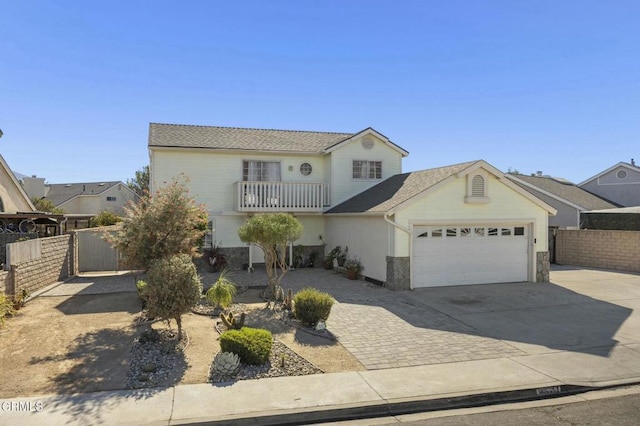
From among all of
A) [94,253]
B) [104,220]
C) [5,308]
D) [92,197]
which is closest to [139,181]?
[92,197]

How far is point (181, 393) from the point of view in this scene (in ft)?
21.0

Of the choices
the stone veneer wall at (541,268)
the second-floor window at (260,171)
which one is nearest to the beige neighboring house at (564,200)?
the stone veneer wall at (541,268)

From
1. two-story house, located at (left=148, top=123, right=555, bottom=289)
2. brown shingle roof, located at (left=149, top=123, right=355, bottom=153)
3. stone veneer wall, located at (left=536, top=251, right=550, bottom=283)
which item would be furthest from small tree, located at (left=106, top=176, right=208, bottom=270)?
stone veneer wall, located at (left=536, top=251, right=550, bottom=283)

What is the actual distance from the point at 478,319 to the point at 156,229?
8.39 m

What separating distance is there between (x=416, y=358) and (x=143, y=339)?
558cm

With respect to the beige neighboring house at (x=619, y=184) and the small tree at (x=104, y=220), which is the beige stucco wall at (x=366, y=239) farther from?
the beige neighboring house at (x=619, y=184)

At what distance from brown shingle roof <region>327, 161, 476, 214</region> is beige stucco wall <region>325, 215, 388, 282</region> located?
0.43 meters

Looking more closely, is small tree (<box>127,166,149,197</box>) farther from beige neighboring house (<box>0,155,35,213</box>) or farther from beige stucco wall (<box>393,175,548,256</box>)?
beige stucco wall (<box>393,175,548,256</box>)

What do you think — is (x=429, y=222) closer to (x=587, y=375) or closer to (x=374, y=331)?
(x=374, y=331)

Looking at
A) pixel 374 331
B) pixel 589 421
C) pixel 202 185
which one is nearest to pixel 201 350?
pixel 374 331

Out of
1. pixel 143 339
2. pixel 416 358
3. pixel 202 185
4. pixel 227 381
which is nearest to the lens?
pixel 227 381

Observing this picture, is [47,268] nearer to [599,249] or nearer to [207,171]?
[207,171]

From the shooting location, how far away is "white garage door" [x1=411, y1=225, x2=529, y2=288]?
48.5 feet

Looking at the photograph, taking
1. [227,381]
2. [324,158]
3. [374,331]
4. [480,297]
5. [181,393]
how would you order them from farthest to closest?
[324,158], [480,297], [374,331], [227,381], [181,393]
